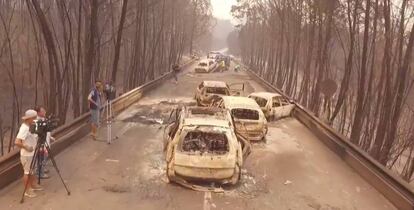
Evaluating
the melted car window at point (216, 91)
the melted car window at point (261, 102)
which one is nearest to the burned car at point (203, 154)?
the melted car window at point (261, 102)

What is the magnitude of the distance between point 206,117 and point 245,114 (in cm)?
405

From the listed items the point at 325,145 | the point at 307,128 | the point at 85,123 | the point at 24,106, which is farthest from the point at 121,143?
the point at 24,106

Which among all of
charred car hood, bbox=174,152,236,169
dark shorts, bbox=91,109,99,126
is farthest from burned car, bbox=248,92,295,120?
charred car hood, bbox=174,152,236,169

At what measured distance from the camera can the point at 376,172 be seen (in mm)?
12141

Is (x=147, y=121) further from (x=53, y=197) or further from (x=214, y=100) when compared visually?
(x=53, y=197)

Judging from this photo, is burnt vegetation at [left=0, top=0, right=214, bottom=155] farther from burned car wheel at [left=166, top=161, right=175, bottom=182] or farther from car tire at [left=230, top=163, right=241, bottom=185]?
car tire at [left=230, top=163, right=241, bottom=185]

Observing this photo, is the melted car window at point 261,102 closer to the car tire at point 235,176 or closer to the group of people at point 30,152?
the car tire at point 235,176

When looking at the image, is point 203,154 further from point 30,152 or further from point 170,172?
point 30,152

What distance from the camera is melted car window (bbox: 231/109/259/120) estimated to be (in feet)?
55.8

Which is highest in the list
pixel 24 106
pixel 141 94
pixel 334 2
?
pixel 334 2

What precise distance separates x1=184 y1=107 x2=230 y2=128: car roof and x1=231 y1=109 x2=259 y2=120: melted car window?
3.01 metres

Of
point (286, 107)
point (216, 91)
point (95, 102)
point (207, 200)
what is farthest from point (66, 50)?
point (207, 200)

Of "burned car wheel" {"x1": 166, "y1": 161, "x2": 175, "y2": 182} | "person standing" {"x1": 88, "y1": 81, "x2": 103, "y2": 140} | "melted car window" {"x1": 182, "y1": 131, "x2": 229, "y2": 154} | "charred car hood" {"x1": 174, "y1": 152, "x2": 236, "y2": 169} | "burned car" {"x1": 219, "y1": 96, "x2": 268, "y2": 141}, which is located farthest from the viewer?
"burned car" {"x1": 219, "y1": 96, "x2": 268, "y2": 141}

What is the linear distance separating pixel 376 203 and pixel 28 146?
26.0 feet
